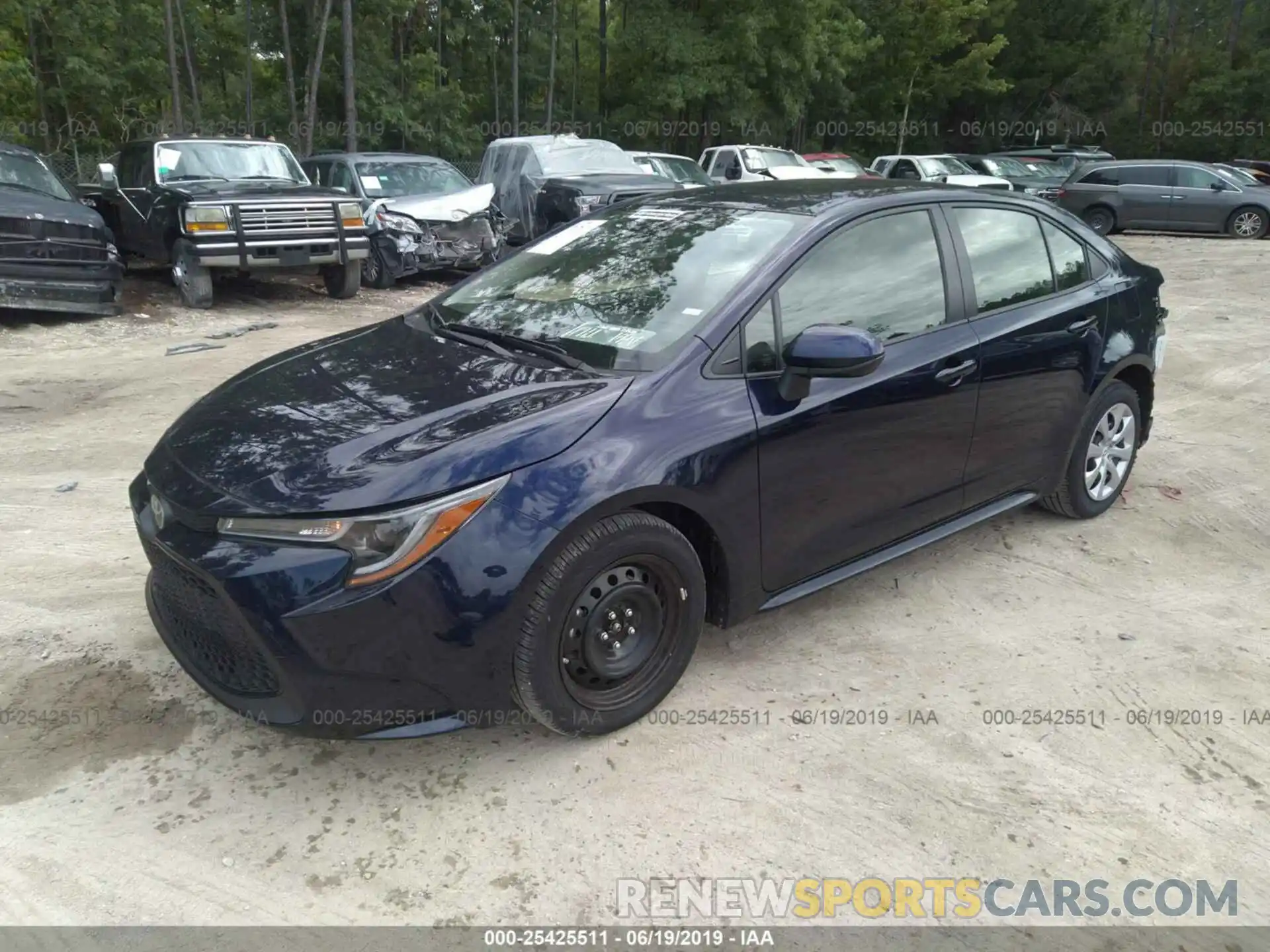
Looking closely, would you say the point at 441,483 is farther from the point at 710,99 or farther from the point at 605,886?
the point at 710,99

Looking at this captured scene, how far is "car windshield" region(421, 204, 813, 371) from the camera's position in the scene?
3.25 metres

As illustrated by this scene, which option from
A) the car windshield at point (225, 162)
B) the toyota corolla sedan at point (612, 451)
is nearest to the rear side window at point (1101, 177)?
the car windshield at point (225, 162)

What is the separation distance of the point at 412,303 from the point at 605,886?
33.7 ft

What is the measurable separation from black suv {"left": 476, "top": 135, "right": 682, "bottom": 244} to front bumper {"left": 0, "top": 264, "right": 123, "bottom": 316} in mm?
5271

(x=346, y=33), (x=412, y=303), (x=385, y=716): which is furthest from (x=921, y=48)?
(x=385, y=716)

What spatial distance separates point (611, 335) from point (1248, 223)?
20.2m

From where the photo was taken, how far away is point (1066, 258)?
14.5 feet

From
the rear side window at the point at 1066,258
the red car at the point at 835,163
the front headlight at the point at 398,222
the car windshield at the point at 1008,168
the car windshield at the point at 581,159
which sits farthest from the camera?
the red car at the point at 835,163

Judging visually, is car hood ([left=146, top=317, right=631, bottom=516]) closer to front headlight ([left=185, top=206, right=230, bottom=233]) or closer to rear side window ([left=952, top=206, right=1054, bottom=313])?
rear side window ([left=952, top=206, right=1054, bottom=313])

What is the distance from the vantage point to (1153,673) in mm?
3512

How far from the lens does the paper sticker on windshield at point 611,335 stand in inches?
126

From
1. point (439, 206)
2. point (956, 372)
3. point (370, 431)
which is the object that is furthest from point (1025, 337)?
point (439, 206)

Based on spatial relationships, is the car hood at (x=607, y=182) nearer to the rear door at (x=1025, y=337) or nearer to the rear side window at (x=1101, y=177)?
the rear door at (x=1025, y=337)

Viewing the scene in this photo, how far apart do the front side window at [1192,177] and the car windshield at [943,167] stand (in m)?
4.47
